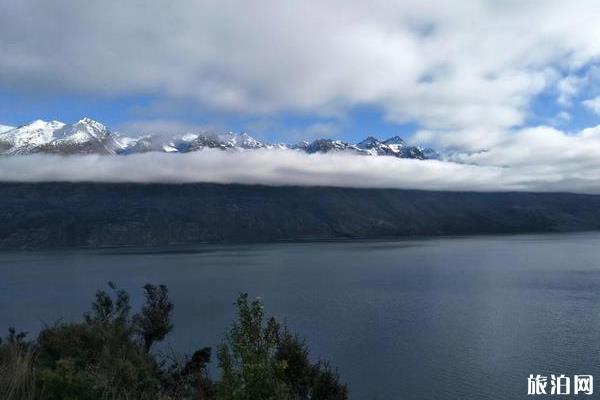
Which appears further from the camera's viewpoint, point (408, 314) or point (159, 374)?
point (408, 314)

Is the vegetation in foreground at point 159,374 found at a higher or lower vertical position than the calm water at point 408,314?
higher

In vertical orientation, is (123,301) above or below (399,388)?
above

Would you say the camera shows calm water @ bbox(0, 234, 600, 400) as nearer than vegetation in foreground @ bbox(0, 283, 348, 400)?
No

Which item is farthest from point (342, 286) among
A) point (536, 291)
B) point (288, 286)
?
point (536, 291)

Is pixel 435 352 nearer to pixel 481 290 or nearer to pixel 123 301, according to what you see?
pixel 123 301

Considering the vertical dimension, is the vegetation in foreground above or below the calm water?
above

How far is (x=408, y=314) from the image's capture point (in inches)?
3509

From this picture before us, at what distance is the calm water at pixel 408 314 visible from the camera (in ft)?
178

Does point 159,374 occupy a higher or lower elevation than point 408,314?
higher

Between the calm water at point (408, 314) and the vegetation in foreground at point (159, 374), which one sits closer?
the vegetation in foreground at point (159, 374)

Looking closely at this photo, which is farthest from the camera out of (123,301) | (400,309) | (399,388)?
(400,309)

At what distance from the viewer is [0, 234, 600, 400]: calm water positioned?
178 ft

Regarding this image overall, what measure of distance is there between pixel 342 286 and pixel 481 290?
35.0m

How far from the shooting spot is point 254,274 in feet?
559
